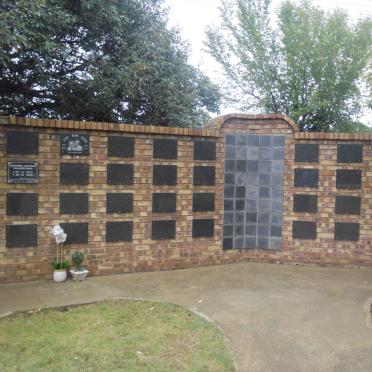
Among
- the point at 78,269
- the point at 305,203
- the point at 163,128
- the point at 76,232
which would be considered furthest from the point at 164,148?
the point at 305,203

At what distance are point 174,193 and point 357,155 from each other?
9.69 feet

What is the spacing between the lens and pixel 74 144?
4.86 meters

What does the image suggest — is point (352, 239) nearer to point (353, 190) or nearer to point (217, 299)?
point (353, 190)

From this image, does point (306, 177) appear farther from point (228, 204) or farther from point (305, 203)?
point (228, 204)

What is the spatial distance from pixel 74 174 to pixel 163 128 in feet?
4.71

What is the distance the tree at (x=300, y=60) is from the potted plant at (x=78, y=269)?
764 cm

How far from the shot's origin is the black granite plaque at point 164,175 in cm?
530

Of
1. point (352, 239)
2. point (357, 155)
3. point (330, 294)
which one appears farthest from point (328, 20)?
point (330, 294)

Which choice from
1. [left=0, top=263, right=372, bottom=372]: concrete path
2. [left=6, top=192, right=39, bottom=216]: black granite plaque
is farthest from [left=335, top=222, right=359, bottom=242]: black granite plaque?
[left=6, top=192, right=39, bottom=216]: black granite plaque

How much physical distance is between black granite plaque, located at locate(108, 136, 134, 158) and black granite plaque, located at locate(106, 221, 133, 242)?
0.98 metres

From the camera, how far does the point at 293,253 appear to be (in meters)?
5.79

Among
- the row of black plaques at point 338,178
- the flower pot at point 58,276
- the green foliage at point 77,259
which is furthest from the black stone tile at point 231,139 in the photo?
the flower pot at point 58,276

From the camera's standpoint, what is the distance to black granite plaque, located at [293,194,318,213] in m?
5.73

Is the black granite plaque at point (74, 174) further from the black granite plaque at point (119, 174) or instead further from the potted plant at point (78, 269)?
the potted plant at point (78, 269)
